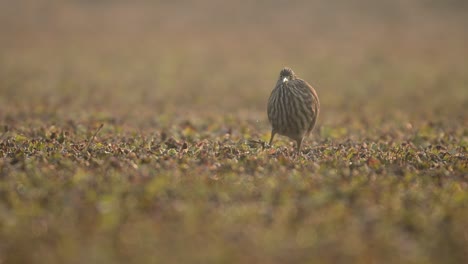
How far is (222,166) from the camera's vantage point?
768 centimetres

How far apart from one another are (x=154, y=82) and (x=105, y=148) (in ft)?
43.1

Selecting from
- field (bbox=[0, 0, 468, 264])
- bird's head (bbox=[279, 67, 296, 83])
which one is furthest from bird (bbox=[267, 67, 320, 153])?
field (bbox=[0, 0, 468, 264])

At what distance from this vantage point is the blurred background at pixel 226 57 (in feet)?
53.2

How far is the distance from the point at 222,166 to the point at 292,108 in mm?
1954

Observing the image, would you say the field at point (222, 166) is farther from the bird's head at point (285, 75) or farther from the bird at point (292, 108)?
the bird's head at point (285, 75)

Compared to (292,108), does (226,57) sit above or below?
above

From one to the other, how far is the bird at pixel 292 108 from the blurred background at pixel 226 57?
154 inches

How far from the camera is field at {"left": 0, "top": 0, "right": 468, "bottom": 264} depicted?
18.1 ft

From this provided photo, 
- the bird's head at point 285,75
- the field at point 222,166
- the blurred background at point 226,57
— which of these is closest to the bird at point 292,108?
the bird's head at point 285,75

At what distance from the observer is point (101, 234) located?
5.56 metres

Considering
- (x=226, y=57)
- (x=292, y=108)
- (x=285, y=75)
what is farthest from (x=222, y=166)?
(x=226, y=57)

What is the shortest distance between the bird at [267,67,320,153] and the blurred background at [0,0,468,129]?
391 cm

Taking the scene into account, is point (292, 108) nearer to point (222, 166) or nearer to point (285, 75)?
point (285, 75)

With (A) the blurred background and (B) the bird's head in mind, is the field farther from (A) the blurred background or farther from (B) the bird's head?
(B) the bird's head
